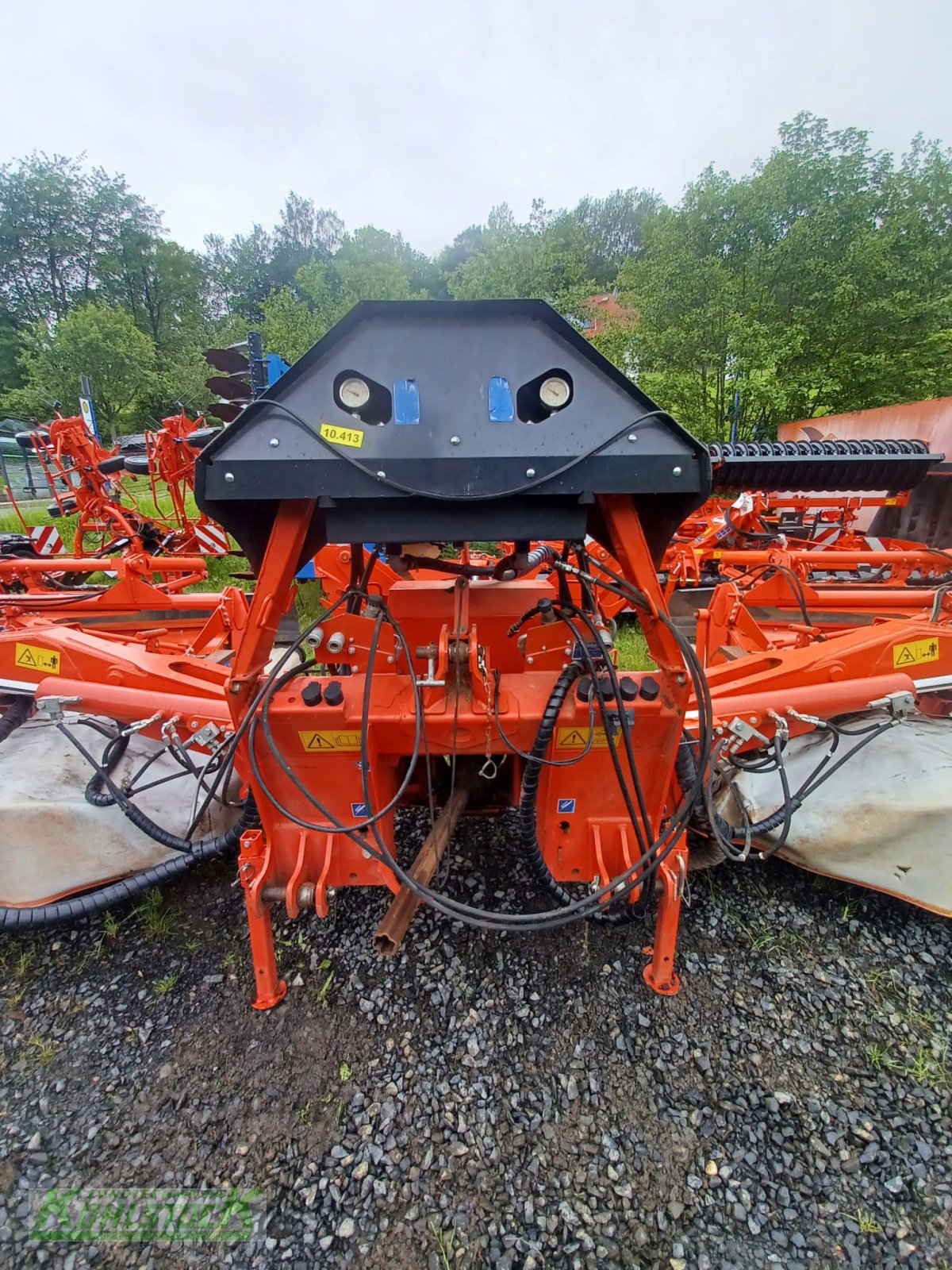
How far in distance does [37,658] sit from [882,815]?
12.8 feet

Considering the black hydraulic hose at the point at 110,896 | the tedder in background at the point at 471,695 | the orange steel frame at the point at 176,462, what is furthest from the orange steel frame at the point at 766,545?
the orange steel frame at the point at 176,462

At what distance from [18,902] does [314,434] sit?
8.29 feet

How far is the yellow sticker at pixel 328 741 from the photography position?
6.72 feet

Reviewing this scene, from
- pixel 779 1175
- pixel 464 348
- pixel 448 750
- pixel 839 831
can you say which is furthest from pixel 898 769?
pixel 464 348

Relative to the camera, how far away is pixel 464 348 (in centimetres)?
170

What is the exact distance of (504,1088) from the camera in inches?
80.2

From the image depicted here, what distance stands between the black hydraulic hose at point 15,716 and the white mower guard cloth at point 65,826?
10 centimetres

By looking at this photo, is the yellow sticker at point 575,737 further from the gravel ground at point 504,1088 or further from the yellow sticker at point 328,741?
the gravel ground at point 504,1088

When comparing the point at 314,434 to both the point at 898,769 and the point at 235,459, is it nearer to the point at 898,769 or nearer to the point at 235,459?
the point at 235,459

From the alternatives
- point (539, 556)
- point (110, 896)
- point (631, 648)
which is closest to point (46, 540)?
point (110, 896)

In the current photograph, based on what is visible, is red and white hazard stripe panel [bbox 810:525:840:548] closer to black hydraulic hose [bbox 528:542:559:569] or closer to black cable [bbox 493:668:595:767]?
black hydraulic hose [bbox 528:542:559:569]

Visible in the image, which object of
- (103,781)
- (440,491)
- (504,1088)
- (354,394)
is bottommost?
(504,1088)

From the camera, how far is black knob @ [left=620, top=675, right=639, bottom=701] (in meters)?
1.98

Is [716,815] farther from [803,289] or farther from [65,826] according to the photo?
[803,289]
